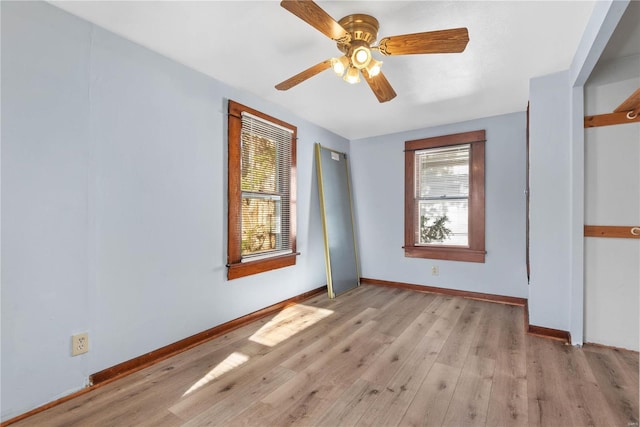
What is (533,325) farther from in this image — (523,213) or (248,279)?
(248,279)

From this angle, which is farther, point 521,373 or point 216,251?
point 216,251

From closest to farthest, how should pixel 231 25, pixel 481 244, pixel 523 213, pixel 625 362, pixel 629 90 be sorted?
pixel 231 25
pixel 625 362
pixel 629 90
pixel 523 213
pixel 481 244

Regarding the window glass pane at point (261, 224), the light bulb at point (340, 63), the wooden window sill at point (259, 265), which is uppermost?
the light bulb at point (340, 63)

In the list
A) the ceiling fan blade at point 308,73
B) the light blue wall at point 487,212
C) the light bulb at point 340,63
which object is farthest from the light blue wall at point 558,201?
the ceiling fan blade at point 308,73

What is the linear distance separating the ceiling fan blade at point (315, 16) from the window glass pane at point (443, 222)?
286 cm

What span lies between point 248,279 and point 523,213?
3244 mm

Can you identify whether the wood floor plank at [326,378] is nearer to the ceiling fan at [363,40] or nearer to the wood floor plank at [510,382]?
the wood floor plank at [510,382]

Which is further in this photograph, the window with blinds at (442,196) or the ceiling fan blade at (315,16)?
the window with blinds at (442,196)

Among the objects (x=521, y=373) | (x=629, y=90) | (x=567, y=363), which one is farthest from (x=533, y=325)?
(x=629, y=90)

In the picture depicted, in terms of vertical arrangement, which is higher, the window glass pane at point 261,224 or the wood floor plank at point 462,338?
the window glass pane at point 261,224

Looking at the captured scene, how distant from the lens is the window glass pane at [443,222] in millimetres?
3863

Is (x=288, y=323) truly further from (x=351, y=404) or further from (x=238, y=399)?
(x=351, y=404)

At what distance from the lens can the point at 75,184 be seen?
5.90 ft

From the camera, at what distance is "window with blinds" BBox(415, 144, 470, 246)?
12.6 feet
